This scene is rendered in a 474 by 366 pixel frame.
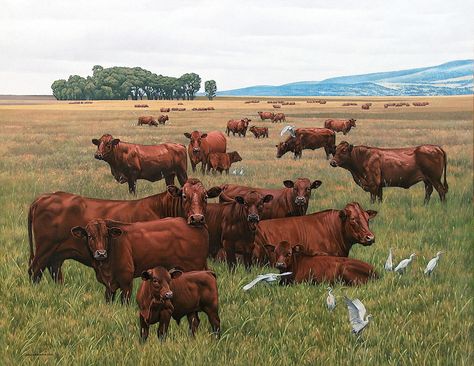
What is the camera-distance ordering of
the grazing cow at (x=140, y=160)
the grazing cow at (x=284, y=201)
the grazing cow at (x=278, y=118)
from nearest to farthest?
1. the grazing cow at (x=284, y=201)
2. the grazing cow at (x=140, y=160)
3. the grazing cow at (x=278, y=118)

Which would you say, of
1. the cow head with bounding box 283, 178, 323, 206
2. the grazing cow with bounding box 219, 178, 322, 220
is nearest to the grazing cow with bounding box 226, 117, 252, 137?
the grazing cow with bounding box 219, 178, 322, 220

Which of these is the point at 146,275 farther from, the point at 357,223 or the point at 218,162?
the point at 218,162

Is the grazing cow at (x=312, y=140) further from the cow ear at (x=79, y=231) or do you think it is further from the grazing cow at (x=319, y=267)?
the cow ear at (x=79, y=231)

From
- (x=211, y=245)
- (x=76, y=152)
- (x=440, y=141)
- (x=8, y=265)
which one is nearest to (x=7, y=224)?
(x=8, y=265)

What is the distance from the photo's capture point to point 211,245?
7.02 metres

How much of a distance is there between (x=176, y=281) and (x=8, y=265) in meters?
3.06

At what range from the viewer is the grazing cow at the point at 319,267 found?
6.31 metres

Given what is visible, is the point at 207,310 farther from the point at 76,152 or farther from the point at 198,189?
the point at 76,152

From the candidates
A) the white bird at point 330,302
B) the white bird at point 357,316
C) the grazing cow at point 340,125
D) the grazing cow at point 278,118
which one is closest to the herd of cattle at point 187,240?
the white bird at point 330,302

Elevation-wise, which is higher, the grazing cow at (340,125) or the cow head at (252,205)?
the cow head at (252,205)

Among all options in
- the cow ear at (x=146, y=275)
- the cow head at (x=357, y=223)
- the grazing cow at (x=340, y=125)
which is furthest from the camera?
the grazing cow at (x=340, y=125)

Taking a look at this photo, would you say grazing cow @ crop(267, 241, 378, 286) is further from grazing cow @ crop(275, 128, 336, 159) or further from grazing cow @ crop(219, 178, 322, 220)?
grazing cow @ crop(275, 128, 336, 159)

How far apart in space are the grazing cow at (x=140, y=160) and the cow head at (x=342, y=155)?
3.06 metres

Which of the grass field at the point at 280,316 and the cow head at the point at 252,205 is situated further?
the cow head at the point at 252,205
